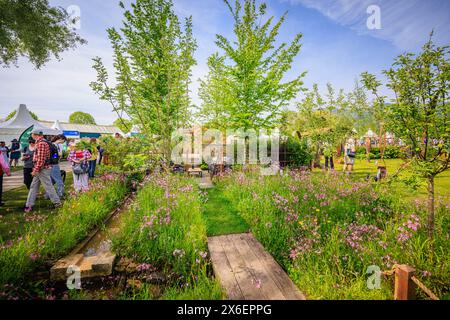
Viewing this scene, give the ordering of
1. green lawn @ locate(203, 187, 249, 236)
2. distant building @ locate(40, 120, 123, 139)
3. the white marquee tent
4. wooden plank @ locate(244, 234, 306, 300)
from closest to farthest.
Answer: wooden plank @ locate(244, 234, 306, 300) → green lawn @ locate(203, 187, 249, 236) → the white marquee tent → distant building @ locate(40, 120, 123, 139)

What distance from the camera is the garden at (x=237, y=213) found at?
8.56ft

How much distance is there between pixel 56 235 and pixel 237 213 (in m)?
3.94

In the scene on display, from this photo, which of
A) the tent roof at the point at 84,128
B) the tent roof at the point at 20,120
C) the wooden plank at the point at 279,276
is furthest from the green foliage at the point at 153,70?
the tent roof at the point at 84,128

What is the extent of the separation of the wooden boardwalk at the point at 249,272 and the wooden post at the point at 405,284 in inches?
39.5

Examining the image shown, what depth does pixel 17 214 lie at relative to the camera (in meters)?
5.11

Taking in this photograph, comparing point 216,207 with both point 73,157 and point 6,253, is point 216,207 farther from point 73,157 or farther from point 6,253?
point 73,157

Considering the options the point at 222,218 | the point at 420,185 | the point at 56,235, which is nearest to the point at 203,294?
the point at 222,218

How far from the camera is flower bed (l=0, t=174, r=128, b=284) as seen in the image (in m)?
2.73

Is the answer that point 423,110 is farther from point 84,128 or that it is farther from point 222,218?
point 84,128

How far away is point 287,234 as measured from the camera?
3.70 metres

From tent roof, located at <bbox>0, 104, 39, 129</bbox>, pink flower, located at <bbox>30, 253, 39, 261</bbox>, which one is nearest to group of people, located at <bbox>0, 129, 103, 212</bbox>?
pink flower, located at <bbox>30, 253, 39, 261</bbox>

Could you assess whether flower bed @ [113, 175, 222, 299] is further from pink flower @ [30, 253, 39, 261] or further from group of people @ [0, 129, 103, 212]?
group of people @ [0, 129, 103, 212]

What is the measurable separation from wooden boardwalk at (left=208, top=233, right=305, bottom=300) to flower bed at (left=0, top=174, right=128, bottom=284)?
2.70 metres

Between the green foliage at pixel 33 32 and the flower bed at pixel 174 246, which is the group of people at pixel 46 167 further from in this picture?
the green foliage at pixel 33 32
